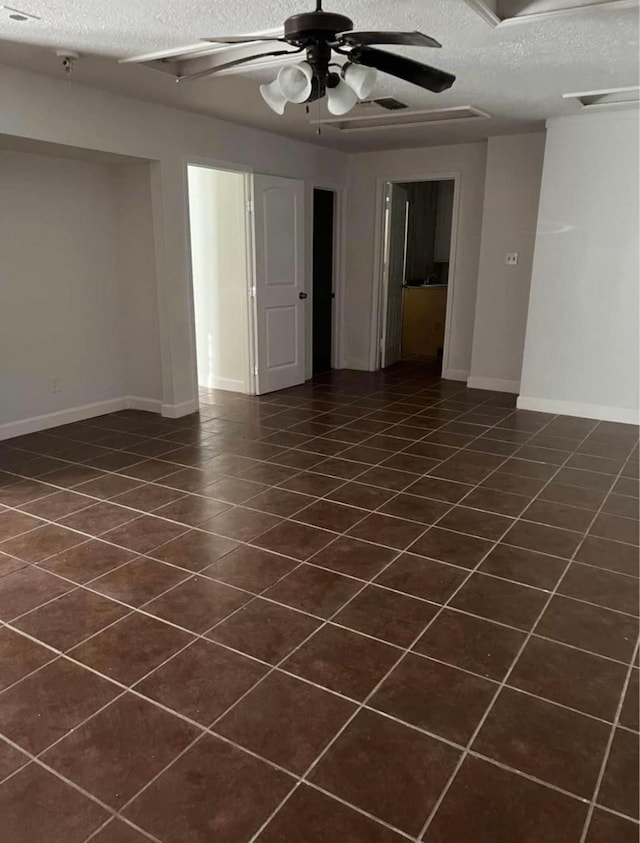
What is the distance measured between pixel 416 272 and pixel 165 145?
4.71 metres

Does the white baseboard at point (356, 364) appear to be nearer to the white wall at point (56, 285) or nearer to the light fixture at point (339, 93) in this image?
the white wall at point (56, 285)

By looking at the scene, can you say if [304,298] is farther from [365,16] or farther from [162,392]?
[365,16]

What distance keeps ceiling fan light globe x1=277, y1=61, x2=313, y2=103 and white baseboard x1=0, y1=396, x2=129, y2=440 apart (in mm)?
3321

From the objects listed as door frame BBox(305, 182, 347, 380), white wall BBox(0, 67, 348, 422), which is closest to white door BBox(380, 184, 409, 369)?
door frame BBox(305, 182, 347, 380)

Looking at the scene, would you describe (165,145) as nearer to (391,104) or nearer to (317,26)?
(391,104)

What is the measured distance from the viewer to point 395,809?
1.60m

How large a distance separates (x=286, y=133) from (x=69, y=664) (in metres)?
5.00

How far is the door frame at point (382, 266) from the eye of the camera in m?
6.46

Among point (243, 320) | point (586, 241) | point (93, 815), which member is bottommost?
point (93, 815)

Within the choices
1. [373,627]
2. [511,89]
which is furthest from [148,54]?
[373,627]

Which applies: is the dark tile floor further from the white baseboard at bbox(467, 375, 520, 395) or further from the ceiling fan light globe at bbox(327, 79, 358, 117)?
the white baseboard at bbox(467, 375, 520, 395)

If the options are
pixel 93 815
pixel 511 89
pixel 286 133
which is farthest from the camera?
pixel 286 133

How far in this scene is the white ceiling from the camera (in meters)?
2.74

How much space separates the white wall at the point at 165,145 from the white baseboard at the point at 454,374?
2.55 metres
